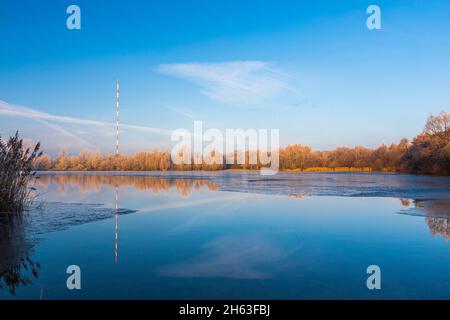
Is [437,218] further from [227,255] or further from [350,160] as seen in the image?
[350,160]

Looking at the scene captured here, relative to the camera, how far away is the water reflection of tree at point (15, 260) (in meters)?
4.05

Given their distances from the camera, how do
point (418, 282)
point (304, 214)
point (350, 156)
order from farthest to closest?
point (350, 156)
point (304, 214)
point (418, 282)

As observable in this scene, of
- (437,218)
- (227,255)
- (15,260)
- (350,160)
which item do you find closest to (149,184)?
(437,218)

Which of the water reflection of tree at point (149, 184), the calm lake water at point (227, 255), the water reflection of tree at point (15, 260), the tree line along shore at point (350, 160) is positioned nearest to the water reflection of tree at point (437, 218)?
the calm lake water at point (227, 255)

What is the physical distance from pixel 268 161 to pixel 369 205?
6598 cm

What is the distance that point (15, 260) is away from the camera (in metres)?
4.87

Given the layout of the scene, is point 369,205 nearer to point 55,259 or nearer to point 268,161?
point 55,259

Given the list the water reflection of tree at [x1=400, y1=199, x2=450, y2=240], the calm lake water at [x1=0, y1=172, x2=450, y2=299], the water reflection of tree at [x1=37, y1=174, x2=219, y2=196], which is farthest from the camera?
the water reflection of tree at [x1=37, y1=174, x2=219, y2=196]

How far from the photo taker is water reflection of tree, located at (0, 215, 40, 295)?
4.05m

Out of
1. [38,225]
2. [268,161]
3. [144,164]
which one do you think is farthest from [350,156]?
[38,225]

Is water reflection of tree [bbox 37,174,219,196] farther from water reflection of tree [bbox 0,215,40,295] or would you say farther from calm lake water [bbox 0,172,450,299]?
water reflection of tree [bbox 0,215,40,295]

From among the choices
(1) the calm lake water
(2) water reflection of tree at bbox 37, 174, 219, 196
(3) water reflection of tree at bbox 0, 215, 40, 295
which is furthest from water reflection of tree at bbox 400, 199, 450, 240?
(2) water reflection of tree at bbox 37, 174, 219, 196

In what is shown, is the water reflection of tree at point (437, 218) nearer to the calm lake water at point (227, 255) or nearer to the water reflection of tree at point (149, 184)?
the calm lake water at point (227, 255)
